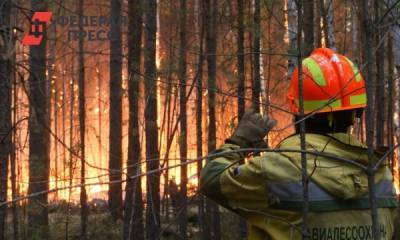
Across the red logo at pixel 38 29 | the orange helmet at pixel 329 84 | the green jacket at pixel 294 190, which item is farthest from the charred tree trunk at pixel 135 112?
the green jacket at pixel 294 190

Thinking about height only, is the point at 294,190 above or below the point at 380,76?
below

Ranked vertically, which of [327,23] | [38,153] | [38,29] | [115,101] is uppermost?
[38,29]

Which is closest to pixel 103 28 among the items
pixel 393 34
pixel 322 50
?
pixel 393 34

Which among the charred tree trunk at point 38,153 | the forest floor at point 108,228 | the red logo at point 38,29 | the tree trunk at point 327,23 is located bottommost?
the forest floor at point 108,228

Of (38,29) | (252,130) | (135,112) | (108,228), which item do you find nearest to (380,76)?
(252,130)

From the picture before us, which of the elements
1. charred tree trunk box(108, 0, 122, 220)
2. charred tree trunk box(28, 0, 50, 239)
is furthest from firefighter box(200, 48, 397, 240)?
charred tree trunk box(108, 0, 122, 220)

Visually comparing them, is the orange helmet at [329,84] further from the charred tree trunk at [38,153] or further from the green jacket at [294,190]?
the charred tree trunk at [38,153]

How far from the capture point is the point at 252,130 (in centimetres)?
232

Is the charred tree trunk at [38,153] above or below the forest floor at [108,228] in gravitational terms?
above

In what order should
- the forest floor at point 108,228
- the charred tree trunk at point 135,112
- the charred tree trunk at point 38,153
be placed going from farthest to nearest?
the forest floor at point 108,228, the charred tree trunk at point 38,153, the charred tree trunk at point 135,112

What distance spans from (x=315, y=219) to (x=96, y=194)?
69.7 feet

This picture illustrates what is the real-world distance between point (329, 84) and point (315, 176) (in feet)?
1.32

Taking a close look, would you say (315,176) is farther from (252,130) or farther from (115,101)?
(115,101)

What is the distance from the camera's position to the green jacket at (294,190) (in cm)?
213
